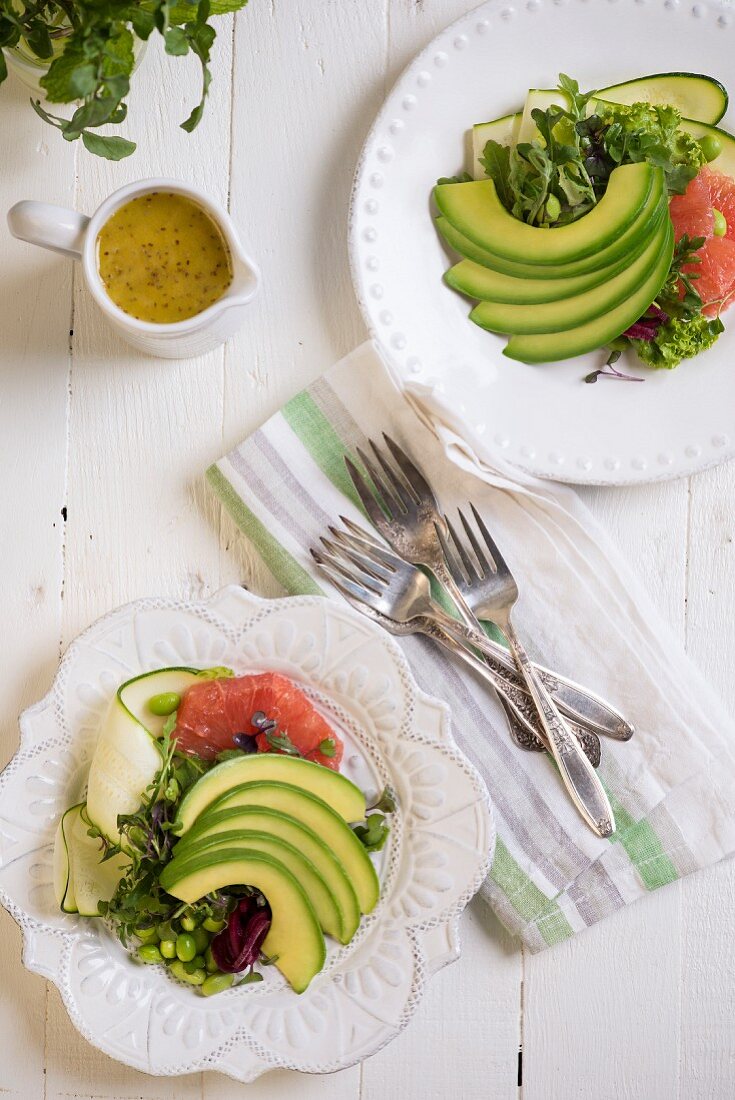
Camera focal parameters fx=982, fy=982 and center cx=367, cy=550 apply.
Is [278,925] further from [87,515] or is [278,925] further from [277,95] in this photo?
[277,95]

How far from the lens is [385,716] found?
4.84ft

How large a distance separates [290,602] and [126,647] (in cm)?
26

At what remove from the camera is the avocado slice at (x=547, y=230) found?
1.48 metres

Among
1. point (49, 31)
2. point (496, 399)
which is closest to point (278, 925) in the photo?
point (496, 399)

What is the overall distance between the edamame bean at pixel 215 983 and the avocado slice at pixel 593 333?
1.05 meters

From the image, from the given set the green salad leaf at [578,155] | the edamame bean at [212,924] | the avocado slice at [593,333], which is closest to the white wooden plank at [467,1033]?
the edamame bean at [212,924]

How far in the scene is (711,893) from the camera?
1635 millimetres

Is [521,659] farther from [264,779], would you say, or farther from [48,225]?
[48,225]

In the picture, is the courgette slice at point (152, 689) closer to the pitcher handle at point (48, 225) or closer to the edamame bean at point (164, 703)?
the edamame bean at point (164, 703)

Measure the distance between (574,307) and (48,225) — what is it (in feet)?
2.59

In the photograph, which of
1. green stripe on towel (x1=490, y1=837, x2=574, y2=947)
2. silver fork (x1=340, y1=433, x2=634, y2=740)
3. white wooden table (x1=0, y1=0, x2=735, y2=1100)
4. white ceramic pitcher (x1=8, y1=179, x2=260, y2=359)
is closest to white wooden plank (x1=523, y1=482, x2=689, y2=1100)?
white wooden table (x1=0, y1=0, x2=735, y2=1100)

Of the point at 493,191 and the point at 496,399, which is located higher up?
the point at 493,191

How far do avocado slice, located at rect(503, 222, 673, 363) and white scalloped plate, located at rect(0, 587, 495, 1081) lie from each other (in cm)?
51

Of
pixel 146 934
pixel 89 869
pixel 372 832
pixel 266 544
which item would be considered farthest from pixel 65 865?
pixel 266 544
